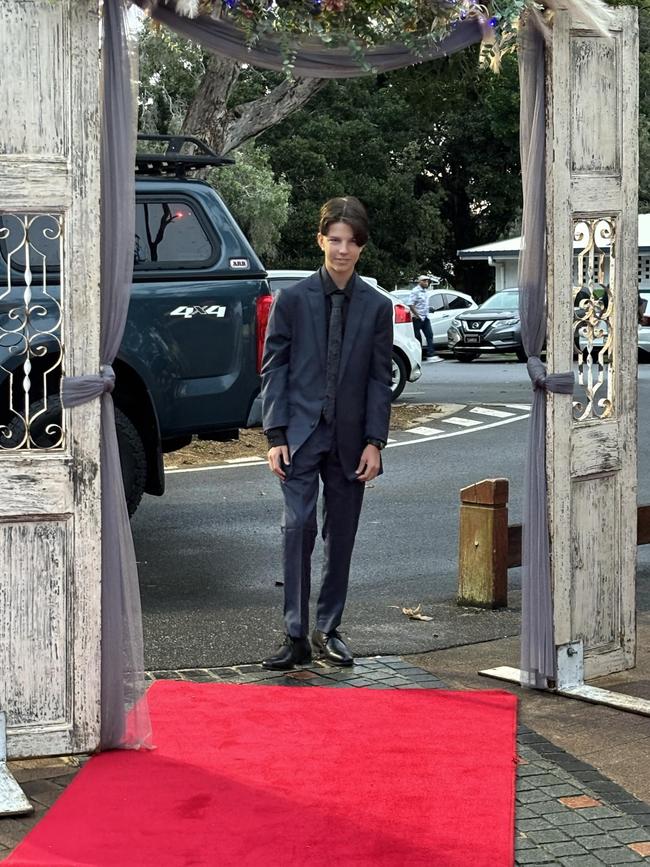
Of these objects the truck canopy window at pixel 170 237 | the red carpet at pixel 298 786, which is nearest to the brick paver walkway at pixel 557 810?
the red carpet at pixel 298 786

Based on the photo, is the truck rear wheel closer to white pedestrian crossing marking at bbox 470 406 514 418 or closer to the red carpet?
the red carpet

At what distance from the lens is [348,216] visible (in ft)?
21.5

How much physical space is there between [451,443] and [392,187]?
103 ft

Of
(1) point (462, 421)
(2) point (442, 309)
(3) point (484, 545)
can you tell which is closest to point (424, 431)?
(1) point (462, 421)

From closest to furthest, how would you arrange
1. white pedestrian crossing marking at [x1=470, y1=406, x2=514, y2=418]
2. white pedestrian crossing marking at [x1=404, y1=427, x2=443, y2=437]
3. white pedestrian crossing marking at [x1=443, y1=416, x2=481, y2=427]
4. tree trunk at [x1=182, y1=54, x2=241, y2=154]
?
white pedestrian crossing marking at [x1=404, y1=427, x2=443, y2=437]
tree trunk at [x1=182, y1=54, x2=241, y2=154]
white pedestrian crossing marking at [x1=443, y1=416, x2=481, y2=427]
white pedestrian crossing marking at [x1=470, y1=406, x2=514, y2=418]

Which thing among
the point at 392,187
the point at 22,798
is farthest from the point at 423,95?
the point at 392,187

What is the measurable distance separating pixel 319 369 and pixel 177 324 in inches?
117

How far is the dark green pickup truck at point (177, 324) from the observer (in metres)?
9.14

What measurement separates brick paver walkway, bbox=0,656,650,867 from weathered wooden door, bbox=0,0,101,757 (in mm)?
241

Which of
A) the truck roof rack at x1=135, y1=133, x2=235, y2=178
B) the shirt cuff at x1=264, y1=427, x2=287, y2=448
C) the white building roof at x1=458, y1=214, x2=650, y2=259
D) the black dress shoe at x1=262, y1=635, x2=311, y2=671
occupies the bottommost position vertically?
the black dress shoe at x1=262, y1=635, x2=311, y2=671

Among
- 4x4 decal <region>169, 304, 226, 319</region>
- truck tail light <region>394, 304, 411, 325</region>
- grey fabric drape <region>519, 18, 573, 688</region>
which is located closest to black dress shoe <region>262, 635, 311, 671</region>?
grey fabric drape <region>519, 18, 573, 688</region>

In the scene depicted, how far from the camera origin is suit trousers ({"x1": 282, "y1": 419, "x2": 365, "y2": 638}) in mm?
6691

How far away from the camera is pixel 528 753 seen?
556 cm

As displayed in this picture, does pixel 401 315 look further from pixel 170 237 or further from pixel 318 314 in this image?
pixel 318 314
